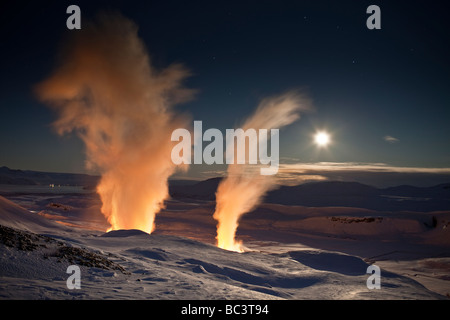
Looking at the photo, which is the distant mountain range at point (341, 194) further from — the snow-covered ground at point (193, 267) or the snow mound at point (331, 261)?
the snow mound at point (331, 261)

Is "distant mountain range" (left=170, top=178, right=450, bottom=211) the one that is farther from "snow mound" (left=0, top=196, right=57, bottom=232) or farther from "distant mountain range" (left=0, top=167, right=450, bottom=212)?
"snow mound" (left=0, top=196, right=57, bottom=232)

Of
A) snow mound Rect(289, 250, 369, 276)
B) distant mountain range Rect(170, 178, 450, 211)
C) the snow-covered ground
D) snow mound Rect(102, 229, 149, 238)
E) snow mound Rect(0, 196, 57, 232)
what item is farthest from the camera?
distant mountain range Rect(170, 178, 450, 211)

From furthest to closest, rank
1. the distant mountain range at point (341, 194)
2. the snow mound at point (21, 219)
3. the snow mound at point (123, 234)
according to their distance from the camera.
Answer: the distant mountain range at point (341, 194), the snow mound at point (123, 234), the snow mound at point (21, 219)

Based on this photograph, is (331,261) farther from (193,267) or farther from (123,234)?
(123,234)

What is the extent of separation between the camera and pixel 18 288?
23.7 feet

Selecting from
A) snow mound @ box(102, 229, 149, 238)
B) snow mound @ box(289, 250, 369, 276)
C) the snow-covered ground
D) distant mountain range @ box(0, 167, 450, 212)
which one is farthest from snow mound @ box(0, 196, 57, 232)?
distant mountain range @ box(0, 167, 450, 212)

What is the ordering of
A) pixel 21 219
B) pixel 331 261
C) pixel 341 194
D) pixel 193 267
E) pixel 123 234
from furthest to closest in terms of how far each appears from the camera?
pixel 341 194 → pixel 123 234 → pixel 21 219 → pixel 331 261 → pixel 193 267

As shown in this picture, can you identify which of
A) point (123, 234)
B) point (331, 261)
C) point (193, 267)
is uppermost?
point (123, 234)

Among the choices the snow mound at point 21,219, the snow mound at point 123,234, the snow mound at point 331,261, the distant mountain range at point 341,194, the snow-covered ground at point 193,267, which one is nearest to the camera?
the snow-covered ground at point 193,267

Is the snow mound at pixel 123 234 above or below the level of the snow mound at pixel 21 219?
below

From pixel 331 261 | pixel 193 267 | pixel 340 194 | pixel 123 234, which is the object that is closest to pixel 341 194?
pixel 340 194

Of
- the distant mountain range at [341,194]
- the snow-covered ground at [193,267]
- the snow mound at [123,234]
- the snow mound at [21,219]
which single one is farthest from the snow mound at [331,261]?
the distant mountain range at [341,194]
